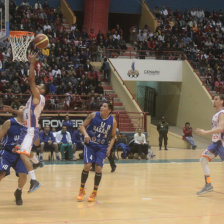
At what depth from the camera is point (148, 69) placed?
28.6 meters

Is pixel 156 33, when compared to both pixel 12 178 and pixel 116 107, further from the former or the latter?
pixel 12 178

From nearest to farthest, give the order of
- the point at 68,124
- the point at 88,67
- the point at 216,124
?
the point at 216,124 → the point at 68,124 → the point at 88,67

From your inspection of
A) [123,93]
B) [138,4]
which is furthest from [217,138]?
[138,4]

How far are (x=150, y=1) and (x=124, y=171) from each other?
22.7 m

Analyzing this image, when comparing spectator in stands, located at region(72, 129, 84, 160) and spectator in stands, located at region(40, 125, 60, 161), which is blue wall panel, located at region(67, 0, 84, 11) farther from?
spectator in stands, located at region(40, 125, 60, 161)

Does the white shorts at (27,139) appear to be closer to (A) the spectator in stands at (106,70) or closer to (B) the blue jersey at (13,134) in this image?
(B) the blue jersey at (13,134)

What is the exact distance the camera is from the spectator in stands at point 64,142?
18.1 m

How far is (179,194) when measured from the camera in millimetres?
10125

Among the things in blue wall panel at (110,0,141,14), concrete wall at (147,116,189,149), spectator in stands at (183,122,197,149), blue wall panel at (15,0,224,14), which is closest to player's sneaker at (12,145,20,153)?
spectator in stands at (183,122,197,149)

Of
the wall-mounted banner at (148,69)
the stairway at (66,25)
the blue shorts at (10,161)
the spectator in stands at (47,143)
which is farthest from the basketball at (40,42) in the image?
the stairway at (66,25)

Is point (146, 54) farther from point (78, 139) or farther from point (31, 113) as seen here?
point (31, 113)

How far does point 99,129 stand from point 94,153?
17.2 inches

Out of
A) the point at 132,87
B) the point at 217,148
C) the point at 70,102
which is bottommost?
the point at 217,148

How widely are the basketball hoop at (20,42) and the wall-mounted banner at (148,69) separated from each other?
33.6ft
